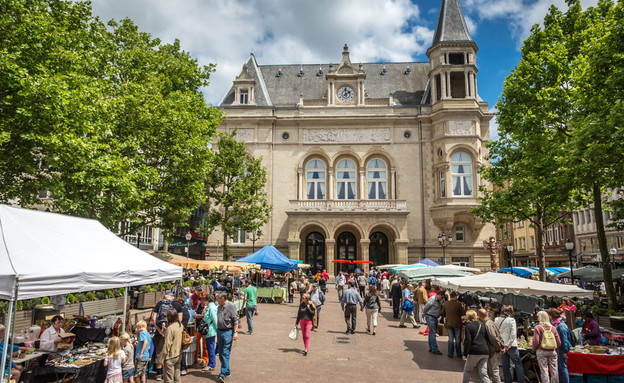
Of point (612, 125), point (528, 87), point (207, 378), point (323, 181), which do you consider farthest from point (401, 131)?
point (207, 378)

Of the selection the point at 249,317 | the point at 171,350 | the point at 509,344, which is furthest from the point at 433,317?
the point at 171,350

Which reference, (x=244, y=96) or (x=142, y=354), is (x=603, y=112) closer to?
(x=142, y=354)

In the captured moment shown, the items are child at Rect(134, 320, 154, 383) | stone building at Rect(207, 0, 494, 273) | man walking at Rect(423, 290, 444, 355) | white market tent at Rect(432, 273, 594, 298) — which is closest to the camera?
child at Rect(134, 320, 154, 383)

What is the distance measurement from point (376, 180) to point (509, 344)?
29.1 m

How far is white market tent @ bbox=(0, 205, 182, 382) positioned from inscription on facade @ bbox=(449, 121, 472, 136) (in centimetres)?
3106

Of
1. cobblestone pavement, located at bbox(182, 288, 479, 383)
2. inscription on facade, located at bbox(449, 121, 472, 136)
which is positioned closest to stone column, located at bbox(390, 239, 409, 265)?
inscription on facade, located at bbox(449, 121, 472, 136)

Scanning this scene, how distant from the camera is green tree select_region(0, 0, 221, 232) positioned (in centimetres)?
1394

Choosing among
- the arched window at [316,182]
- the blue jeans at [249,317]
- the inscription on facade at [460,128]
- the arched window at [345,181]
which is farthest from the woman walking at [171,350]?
the inscription on facade at [460,128]

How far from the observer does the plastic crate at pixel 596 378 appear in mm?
8617

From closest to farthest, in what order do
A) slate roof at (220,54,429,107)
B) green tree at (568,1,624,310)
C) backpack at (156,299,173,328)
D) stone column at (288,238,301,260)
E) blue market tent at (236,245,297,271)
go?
A: backpack at (156,299,173,328) < green tree at (568,1,624,310) < blue market tent at (236,245,297,271) < stone column at (288,238,301,260) < slate roof at (220,54,429,107)

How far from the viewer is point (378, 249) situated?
38.0 metres

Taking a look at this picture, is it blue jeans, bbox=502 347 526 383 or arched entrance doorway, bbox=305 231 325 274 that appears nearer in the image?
blue jeans, bbox=502 347 526 383

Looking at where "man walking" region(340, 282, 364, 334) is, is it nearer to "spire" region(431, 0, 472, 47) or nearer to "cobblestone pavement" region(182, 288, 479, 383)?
"cobblestone pavement" region(182, 288, 479, 383)

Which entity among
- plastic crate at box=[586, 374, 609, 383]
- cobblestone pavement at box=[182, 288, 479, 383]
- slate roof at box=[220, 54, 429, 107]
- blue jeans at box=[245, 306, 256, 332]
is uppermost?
slate roof at box=[220, 54, 429, 107]
